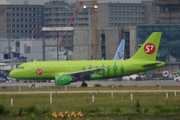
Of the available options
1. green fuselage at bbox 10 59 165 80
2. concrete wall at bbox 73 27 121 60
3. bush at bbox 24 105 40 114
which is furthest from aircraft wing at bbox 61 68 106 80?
concrete wall at bbox 73 27 121 60

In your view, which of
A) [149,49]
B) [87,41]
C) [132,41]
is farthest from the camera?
[87,41]

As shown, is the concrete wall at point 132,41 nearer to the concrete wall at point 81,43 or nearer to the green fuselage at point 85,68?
the concrete wall at point 81,43

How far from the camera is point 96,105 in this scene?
56.8 metres

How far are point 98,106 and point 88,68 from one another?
3560 centimetres

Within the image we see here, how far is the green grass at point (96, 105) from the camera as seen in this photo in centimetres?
4881

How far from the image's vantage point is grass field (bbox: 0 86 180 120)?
48406 mm

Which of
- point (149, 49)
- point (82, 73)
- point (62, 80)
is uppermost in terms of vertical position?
point (149, 49)

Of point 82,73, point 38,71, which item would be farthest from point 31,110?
point 38,71

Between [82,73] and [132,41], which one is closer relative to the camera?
[82,73]

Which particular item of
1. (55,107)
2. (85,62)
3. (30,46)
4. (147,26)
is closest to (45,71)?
(85,62)

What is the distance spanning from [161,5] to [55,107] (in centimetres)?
12590

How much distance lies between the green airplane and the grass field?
2180cm

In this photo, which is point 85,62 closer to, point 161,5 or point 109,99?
point 109,99

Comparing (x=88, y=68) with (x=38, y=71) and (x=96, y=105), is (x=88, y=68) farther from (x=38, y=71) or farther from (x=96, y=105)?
(x=96, y=105)
